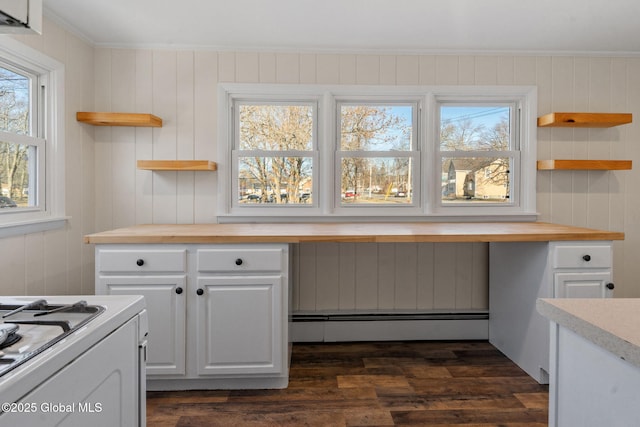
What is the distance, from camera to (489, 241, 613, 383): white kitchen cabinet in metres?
2.24

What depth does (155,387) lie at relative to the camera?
7.35ft

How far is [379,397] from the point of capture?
7.07ft

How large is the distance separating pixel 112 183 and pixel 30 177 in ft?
1.76

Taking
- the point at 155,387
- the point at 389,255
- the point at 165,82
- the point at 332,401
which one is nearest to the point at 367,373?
the point at 332,401

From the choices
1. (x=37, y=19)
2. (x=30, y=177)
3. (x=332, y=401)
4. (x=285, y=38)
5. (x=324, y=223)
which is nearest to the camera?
(x=37, y=19)

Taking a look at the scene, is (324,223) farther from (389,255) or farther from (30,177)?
(30,177)

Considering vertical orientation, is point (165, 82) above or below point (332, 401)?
above

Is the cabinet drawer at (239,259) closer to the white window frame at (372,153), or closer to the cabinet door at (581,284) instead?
the white window frame at (372,153)

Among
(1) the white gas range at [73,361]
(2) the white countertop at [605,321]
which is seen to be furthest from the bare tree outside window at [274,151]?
(2) the white countertop at [605,321]

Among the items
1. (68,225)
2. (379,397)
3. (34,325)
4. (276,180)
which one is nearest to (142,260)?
(68,225)

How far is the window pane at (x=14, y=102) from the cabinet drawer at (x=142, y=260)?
893 millimetres

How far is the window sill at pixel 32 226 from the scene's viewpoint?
204 cm

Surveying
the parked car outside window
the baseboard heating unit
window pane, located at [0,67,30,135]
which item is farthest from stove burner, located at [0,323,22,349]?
the baseboard heating unit

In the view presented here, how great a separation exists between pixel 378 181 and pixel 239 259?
133 centimetres
